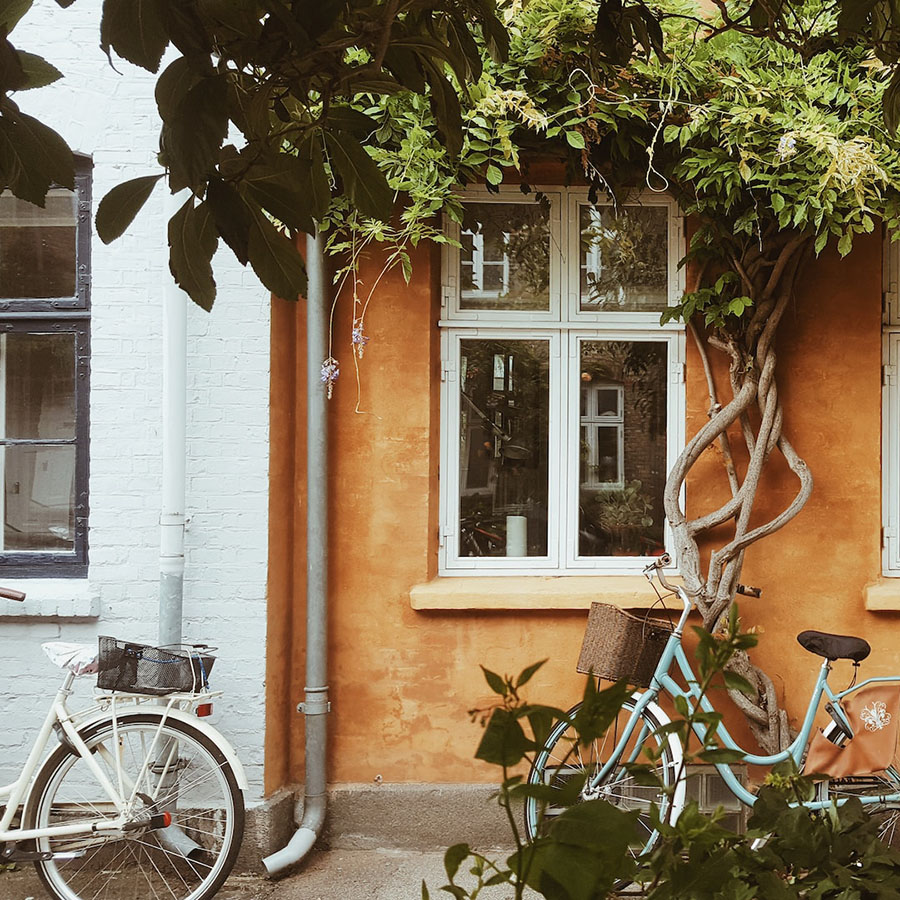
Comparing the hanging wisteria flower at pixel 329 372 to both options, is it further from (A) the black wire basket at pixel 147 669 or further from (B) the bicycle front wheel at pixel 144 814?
(B) the bicycle front wheel at pixel 144 814

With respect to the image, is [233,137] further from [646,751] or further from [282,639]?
[646,751]

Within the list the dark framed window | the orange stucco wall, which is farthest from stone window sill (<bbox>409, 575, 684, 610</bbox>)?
the dark framed window

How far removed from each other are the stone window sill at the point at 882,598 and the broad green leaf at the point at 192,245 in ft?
12.4

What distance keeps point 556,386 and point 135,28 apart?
351cm

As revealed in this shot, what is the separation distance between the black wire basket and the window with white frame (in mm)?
1301

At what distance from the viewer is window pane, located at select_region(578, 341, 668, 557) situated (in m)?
4.47

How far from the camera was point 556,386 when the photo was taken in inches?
176

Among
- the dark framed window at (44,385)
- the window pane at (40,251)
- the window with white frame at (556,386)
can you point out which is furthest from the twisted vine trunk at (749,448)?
the window pane at (40,251)

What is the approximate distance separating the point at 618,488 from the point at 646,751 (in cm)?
355

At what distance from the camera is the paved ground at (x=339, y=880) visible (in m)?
3.79

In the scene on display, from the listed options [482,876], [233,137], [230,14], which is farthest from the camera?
[233,137]

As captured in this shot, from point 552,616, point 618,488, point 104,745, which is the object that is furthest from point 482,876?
point 618,488

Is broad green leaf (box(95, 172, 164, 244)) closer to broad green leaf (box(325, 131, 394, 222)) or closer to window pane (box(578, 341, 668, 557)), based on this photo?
broad green leaf (box(325, 131, 394, 222))

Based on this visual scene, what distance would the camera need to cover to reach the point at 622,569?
445 cm
